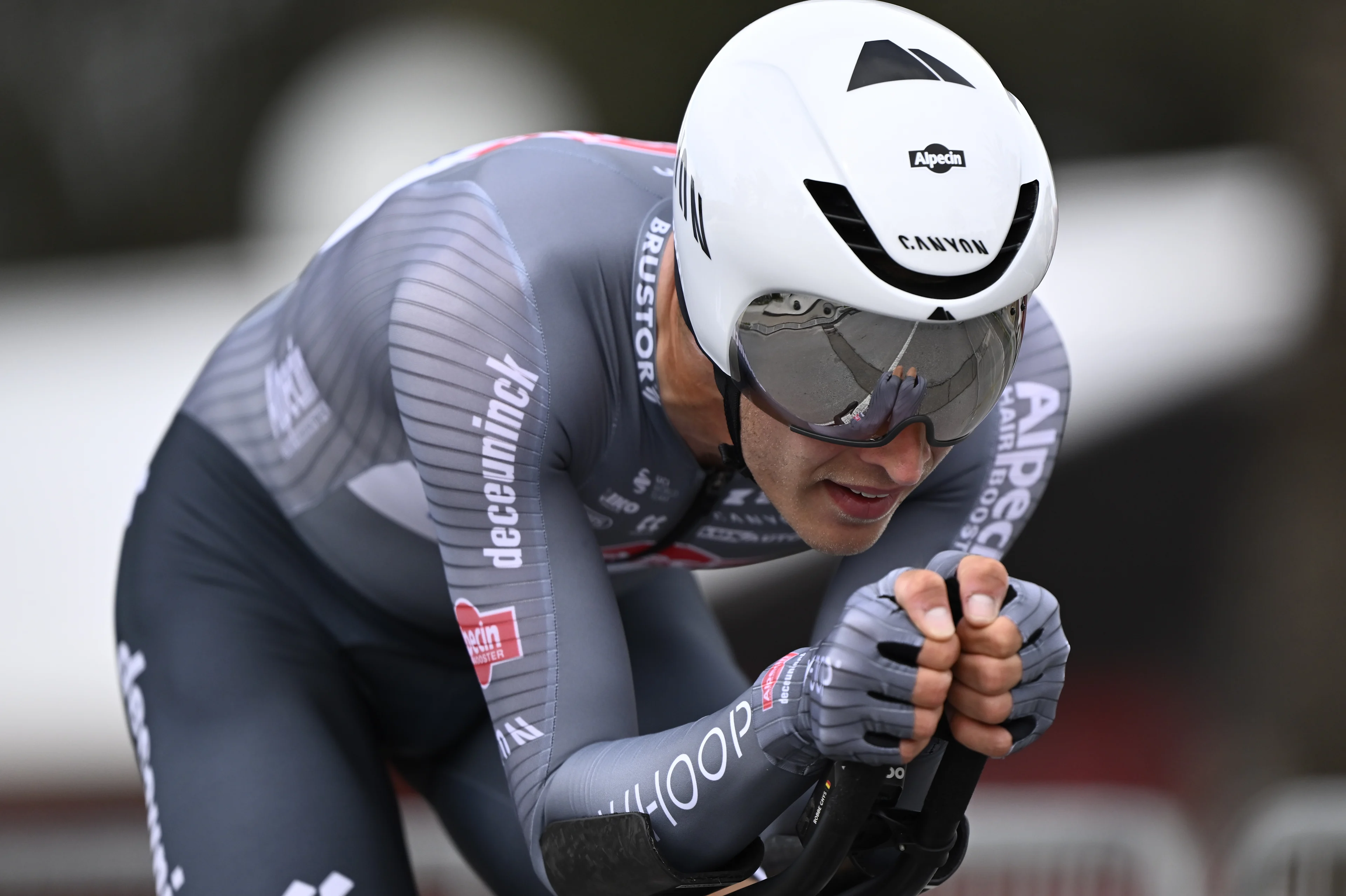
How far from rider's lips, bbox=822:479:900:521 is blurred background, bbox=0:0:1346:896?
3224 mm

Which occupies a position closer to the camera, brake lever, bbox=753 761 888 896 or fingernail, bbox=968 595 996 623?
fingernail, bbox=968 595 996 623

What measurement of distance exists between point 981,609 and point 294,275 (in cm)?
757

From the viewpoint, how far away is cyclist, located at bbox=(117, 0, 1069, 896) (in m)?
2.23

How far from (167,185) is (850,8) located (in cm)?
807

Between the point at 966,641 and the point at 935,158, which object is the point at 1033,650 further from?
the point at 935,158

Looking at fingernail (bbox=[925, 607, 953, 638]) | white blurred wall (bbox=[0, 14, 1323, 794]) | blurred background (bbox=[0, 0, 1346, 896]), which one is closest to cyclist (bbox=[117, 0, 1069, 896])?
fingernail (bbox=[925, 607, 953, 638])

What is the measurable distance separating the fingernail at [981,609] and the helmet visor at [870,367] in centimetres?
39

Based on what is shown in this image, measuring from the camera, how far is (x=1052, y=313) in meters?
7.62

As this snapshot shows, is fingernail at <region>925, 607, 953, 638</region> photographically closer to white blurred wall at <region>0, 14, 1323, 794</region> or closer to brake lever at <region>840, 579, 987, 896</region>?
brake lever at <region>840, 579, 987, 896</region>

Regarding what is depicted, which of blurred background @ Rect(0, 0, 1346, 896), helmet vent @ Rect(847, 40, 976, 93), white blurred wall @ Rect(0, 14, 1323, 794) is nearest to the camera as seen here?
helmet vent @ Rect(847, 40, 976, 93)

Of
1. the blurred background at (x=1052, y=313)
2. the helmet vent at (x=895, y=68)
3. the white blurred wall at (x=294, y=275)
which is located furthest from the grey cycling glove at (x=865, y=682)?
the white blurred wall at (x=294, y=275)

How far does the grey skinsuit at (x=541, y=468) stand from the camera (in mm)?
2520

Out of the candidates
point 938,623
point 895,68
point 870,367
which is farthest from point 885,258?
point 938,623

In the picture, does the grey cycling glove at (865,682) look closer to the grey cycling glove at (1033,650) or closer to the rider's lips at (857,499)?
the grey cycling glove at (1033,650)
